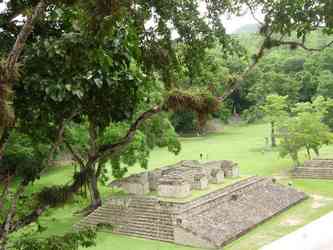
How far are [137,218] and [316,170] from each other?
15233mm

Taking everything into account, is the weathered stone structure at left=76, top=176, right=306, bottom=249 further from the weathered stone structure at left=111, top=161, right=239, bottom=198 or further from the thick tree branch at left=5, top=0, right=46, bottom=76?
the thick tree branch at left=5, top=0, right=46, bottom=76

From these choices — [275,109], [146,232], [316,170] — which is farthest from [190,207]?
[275,109]

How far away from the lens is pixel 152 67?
300 inches

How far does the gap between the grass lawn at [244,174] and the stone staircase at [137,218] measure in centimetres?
48

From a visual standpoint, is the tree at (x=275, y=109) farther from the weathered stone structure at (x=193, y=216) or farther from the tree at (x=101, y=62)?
the tree at (x=101, y=62)

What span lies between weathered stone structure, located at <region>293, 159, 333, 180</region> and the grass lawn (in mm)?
772

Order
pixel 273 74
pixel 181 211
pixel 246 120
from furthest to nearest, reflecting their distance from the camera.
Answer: pixel 246 120, pixel 273 74, pixel 181 211

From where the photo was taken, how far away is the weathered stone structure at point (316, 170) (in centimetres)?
2969

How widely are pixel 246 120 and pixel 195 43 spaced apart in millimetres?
53855

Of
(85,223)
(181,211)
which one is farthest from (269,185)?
(85,223)

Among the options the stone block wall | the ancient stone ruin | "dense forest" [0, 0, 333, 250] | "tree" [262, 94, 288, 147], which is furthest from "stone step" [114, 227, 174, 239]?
"tree" [262, 94, 288, 147]

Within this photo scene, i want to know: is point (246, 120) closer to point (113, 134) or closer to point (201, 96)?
point (113, 134)

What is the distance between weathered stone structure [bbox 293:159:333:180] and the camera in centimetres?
2969

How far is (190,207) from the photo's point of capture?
1895 centimetres
